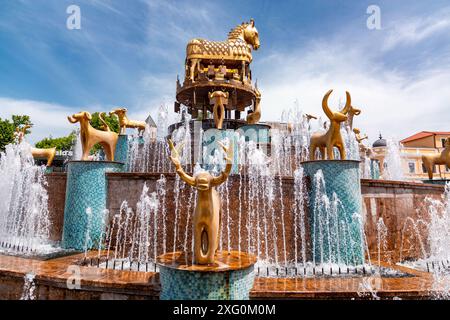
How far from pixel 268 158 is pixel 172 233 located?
7509 mm

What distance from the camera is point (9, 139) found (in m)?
34.2

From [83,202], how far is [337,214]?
7207 mm

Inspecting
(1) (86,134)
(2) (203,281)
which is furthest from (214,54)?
(2) (203,281)

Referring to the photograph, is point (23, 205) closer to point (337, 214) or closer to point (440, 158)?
point (337, 214)

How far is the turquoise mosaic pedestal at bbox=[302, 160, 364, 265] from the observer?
777 cm

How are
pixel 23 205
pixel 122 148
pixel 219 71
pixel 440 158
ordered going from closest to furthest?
pixel 23 205, pixel 440 158, pixel 122 148, pixel 219 71

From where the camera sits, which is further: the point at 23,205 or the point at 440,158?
the point at 440,158

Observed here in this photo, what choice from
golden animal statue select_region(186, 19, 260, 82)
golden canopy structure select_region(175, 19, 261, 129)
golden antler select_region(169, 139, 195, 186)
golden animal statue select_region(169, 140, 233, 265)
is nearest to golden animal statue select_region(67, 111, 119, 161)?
golden antler select_region(169, 139, 195, 186)

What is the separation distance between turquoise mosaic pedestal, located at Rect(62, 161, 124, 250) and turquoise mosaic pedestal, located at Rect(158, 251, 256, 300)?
508 cm

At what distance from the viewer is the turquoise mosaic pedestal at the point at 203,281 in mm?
4234

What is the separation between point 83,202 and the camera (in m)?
8.88
